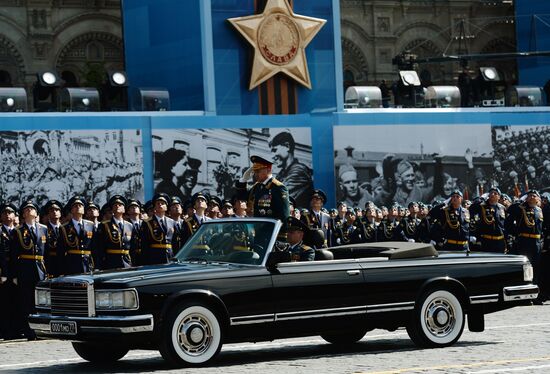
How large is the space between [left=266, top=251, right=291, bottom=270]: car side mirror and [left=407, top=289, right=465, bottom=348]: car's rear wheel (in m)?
1.66

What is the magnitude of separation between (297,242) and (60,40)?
3649 centimetres

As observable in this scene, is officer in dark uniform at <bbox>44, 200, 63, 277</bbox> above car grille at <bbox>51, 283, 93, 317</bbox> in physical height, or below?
above

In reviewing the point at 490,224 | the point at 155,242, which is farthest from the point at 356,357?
the point at 490,224

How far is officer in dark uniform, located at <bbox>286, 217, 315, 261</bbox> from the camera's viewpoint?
14.2m

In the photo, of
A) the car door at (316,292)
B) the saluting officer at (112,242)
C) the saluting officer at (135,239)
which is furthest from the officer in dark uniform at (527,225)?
the car door at (316,292)

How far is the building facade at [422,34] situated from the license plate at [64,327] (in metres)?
41.6

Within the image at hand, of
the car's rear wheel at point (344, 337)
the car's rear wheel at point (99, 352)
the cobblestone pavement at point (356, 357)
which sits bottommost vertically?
the cobblestone pavement at point (356, 357)

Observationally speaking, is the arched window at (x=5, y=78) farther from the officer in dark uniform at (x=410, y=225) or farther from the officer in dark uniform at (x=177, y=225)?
the officer in dark uniform at (x=177, y=225)

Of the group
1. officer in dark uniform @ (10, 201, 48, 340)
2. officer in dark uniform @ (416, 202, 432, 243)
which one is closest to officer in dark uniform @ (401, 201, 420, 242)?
officer in dark uniform @ (416, 202, 432, 243)

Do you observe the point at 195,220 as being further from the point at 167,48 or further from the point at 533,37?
the point at 533,37

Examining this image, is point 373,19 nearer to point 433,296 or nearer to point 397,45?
point 397,45

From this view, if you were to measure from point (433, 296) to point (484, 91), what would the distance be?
2395cm

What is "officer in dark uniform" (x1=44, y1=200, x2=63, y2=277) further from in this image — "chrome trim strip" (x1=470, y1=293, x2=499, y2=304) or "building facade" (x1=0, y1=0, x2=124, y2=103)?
"building facade" (x1=0, y1=0, x2=124, y2=103)

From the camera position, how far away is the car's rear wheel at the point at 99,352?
13930 millimetres
